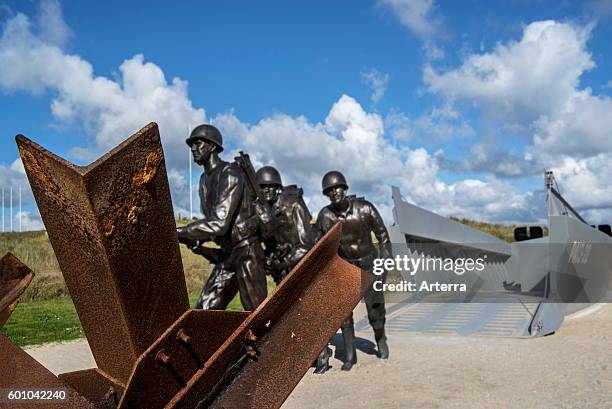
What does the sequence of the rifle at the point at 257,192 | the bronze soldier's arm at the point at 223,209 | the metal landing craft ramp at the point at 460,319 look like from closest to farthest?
the bronze soldier's arm at the point at 223,209 < the rifle at the point at 257,192 < the metal landing craft ramp at the point at 460,319

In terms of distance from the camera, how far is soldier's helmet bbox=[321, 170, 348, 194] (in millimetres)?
7504

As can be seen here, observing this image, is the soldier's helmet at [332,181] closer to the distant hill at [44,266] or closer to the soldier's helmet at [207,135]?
the soldier's helmet at [207,135]

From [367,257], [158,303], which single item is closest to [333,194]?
[367,257]

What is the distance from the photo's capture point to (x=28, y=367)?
5.52ft

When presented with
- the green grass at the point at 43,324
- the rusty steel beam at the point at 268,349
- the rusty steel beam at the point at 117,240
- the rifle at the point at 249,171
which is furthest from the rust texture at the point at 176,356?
the green grass at the point at 43,324

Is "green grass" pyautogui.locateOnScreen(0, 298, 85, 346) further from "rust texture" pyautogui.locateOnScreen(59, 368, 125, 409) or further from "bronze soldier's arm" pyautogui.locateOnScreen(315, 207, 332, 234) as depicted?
"rust texture" pyautogui.locateOnScreen(59, 368, 125, 409)

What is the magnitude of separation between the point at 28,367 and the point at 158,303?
380mm

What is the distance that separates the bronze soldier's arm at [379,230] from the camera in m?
7.54

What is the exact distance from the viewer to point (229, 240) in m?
5.48

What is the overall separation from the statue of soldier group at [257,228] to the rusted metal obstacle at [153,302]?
2586 millimetres

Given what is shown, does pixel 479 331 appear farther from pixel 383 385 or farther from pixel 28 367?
pixel 28 367

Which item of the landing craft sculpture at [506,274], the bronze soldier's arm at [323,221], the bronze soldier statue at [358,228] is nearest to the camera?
the bronze soldier statue at [358,228]

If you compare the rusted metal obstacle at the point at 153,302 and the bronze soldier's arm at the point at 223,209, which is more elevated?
the bronze soldier's arm at the point at 223,209

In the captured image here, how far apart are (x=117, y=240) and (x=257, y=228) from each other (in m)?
3.89
